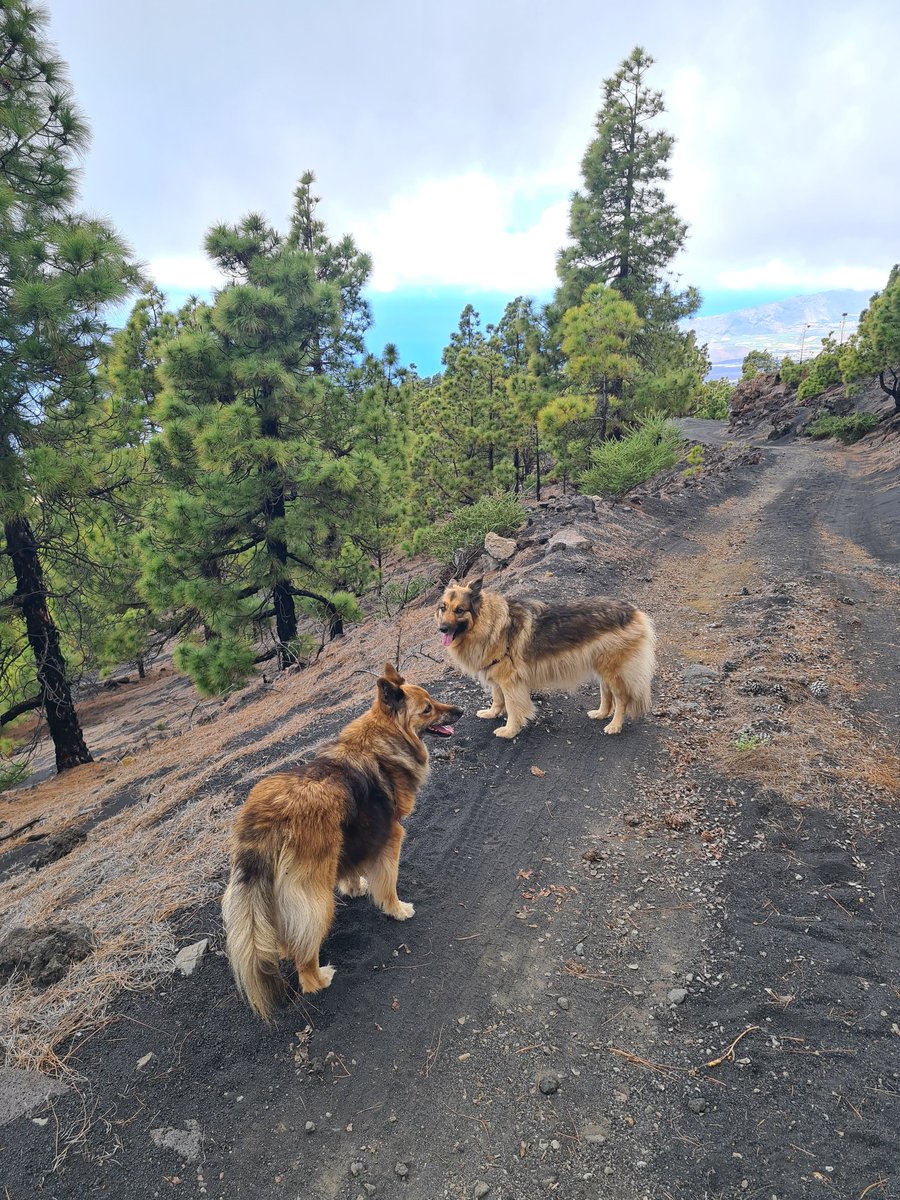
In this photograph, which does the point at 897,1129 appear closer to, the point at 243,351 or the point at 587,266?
the point at 243,351

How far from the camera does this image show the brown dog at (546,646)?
19.7 feet

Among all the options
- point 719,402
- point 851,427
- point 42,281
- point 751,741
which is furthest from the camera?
point 719,402

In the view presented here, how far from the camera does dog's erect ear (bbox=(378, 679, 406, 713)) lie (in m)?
3.96

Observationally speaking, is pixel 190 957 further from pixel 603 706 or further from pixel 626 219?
pixel 626 219

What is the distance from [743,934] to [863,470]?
2640 cm

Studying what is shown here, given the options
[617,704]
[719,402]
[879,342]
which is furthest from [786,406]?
[617,704]

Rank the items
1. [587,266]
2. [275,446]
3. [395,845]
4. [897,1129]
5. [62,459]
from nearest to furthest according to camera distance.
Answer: [897,1129]
[395,845]
[62,459]
[275,446]
[587,266]

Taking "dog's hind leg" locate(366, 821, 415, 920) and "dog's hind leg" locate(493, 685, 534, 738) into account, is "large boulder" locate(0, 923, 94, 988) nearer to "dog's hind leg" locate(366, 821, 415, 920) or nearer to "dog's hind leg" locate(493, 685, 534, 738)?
"dog's hind leg" locate(366, 821, 415, 920)

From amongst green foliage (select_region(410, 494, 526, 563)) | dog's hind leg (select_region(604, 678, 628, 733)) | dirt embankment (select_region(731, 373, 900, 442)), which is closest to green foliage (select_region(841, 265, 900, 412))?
dirt embankment (select_region(731, 373, 900, 442))

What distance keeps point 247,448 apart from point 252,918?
9.90 metres

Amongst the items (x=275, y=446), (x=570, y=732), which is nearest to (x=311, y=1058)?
(x=570, y=732)

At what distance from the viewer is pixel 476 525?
15.7 meters

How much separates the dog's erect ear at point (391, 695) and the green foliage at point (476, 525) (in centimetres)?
1147

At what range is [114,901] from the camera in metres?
4.51
